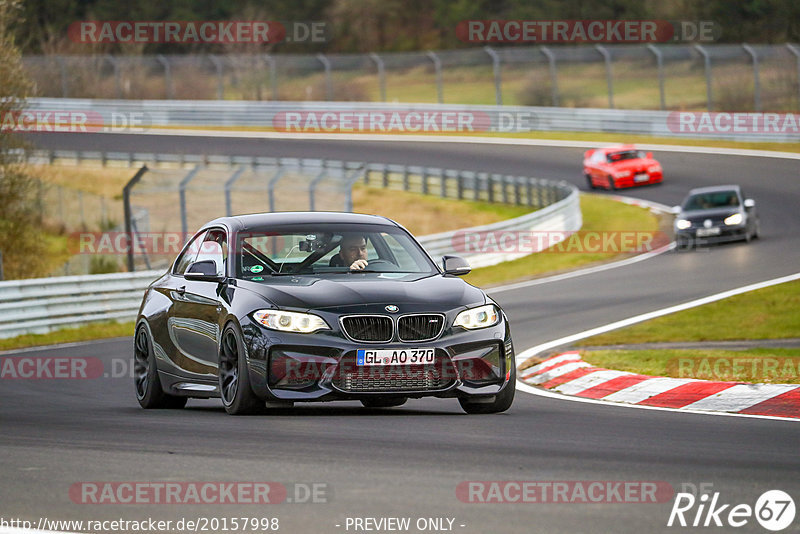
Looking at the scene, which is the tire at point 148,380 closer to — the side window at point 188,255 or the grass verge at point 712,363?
the side window at point 188,255

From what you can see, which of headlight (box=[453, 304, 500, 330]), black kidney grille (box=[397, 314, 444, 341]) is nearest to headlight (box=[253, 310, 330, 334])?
black kidney grille (box=[397, 314, 444, 341])

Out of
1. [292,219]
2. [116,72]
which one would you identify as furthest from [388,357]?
[116,72]

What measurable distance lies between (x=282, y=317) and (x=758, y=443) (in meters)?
3.19

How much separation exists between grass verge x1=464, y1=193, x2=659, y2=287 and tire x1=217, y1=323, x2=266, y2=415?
1666cm

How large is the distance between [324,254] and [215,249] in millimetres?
992

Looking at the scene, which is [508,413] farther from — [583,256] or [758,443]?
[583,256]

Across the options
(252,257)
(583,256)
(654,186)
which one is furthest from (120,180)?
(252,257)

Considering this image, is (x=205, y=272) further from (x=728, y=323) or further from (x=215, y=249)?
(x=728, y=323)

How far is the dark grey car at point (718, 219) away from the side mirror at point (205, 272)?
20.4m

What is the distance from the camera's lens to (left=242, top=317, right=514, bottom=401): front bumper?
8.98 metres

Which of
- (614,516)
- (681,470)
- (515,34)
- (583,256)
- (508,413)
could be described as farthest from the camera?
(515,34)

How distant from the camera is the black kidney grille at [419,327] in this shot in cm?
910

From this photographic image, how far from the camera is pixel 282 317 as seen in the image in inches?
359

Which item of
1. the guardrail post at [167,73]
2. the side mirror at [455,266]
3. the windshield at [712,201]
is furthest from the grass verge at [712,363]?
the guardrail post at [167,73]
